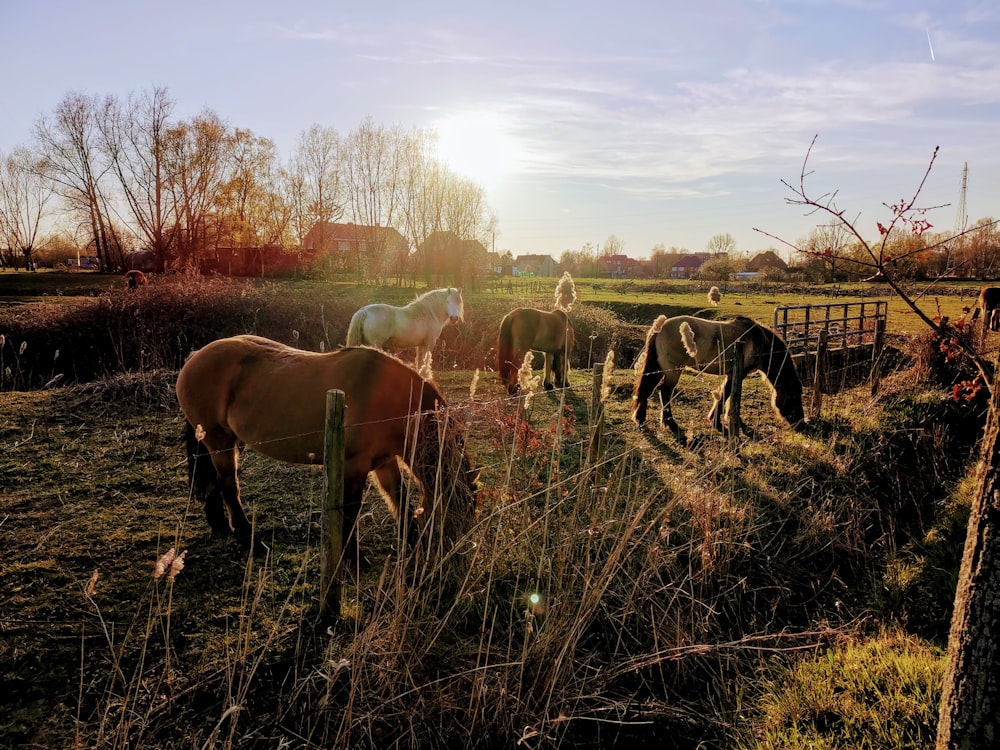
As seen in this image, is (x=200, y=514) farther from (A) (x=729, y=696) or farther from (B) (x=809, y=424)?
(B) (x=809, y=424)

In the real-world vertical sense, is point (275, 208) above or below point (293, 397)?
above

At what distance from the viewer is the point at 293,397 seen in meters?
3.48

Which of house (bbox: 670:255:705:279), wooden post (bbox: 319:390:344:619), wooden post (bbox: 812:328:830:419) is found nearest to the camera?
wooden post (bbox: 319:390:344:619)

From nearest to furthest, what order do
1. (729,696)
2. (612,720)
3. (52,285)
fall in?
(612,720) → (729,696) → (52,285)

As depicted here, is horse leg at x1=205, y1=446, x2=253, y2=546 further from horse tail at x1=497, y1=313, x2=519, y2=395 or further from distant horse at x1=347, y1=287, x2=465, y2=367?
horse tail at x1=497, y1=313, x2=519, y2=395

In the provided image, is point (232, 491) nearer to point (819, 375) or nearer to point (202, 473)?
point (202, 473)

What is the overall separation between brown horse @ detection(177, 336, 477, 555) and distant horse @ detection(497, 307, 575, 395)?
192 inches

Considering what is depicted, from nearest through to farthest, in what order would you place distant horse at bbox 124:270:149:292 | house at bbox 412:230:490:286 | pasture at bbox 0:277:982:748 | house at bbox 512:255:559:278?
1. pasture at bbox 0:277:982:748
2. distant horse at bbox 124:270:149:292
3. house at bbox 412:230:490:286
4. house at bbox 512:255:559:278

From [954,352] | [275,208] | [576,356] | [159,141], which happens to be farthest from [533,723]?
[275,208]

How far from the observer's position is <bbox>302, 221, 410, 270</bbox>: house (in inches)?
1184

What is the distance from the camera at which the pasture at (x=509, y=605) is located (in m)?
2.36

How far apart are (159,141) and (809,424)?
3038 cm

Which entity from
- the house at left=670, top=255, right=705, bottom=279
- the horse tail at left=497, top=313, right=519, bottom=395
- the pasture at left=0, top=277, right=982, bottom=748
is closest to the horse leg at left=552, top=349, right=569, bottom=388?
the horse tail at left=497, top=313, right=519, bottom=395

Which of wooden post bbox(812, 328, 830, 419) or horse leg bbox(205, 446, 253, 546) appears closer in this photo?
horse leg bbox(205, 446, 253, 546)
